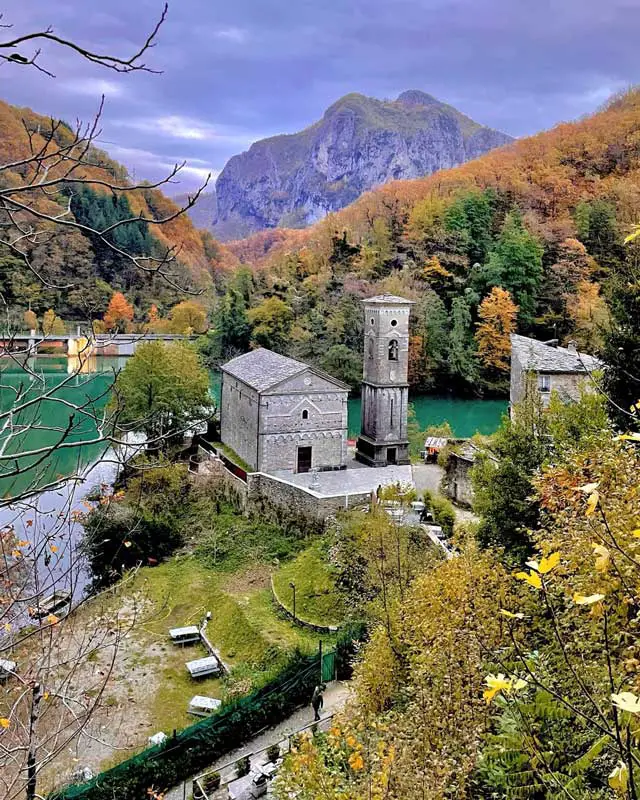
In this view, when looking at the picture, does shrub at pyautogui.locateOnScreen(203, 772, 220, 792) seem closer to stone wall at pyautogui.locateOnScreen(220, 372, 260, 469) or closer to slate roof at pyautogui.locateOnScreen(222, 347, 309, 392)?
stone wall at pyautogui.locateOnScreen(220, 372, 260, 469)

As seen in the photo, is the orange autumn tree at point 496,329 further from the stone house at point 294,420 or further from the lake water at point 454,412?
the stone house at point 294,420

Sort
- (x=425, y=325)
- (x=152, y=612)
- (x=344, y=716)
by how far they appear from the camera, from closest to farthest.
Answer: (x=344, y=716) < (x=152, y=612) < (x=425, y=325)

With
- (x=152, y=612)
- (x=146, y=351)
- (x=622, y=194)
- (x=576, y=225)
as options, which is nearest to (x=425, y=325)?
(x=576, y=225)

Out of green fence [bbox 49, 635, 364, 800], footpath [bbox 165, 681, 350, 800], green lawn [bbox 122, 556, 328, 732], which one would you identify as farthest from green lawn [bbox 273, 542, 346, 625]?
footpath [bbox 165, 681, 350, 800]

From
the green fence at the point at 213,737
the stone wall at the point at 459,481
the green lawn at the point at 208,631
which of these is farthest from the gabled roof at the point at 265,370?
the green fence at the point at 213,737

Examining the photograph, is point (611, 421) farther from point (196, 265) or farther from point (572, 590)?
point (196, 265)

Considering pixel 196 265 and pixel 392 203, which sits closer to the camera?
pixel 392 203
